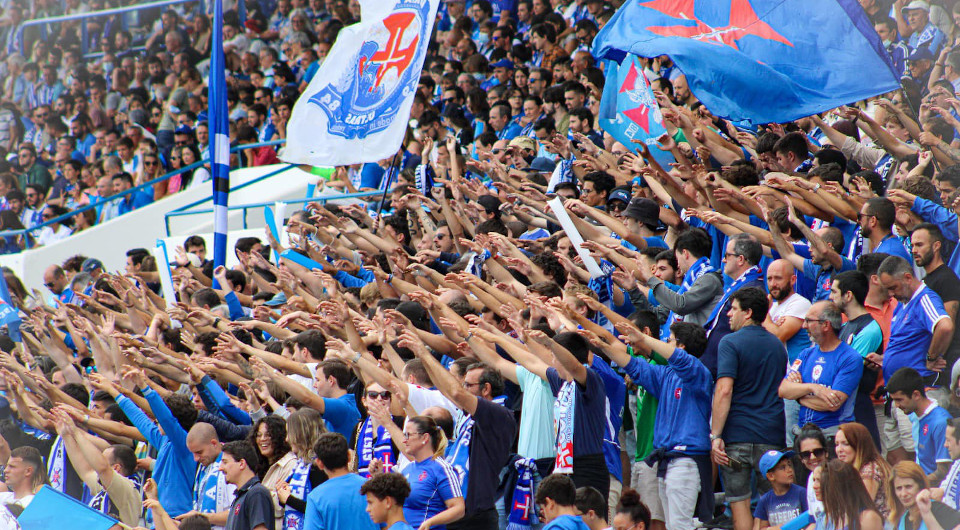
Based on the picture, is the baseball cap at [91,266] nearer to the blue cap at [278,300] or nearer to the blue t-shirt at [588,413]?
the blue cap at [278,300]

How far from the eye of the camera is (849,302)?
755cm

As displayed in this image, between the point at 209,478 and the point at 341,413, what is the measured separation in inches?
36.1

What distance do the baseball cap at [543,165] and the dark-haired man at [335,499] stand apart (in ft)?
19.9

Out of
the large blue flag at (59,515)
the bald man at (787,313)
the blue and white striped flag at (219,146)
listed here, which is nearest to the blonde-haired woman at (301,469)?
the large blue flag at (59,515)

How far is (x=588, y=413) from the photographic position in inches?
287

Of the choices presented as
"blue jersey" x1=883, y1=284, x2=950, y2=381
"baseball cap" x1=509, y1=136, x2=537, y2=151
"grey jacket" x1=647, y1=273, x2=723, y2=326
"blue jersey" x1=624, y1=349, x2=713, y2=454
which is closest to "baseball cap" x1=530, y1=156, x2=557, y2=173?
"baseball cap" x1=509, y1=136, x2=537, y2=151

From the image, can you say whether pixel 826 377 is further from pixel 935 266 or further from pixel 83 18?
pixel 83 18

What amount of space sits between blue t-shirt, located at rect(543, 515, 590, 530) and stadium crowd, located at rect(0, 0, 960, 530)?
1 centimetres

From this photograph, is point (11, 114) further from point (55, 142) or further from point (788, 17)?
point (788, 17)

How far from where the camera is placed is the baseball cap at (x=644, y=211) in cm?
958

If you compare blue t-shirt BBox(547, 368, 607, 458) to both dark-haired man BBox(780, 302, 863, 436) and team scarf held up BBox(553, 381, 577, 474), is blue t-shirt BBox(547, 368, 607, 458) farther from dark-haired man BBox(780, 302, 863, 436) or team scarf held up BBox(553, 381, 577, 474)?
dark-haired man BBox(780, 302, 863, 436)

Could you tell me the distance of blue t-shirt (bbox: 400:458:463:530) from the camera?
6.96m

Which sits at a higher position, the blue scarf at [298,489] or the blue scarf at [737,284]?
the blue scarf at [737,284]

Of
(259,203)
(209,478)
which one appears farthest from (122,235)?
(209,478)
